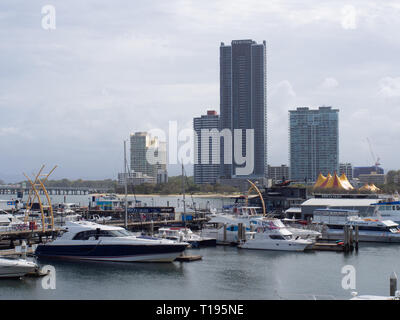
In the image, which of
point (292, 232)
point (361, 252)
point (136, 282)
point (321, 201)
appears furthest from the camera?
point (321, 201)

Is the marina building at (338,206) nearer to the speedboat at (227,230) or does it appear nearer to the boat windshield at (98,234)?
the speedboat at (227,230)

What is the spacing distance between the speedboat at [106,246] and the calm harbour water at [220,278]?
23.9 inches

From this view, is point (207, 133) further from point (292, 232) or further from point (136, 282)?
point (136, 282)

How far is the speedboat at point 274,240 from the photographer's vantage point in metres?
44.7

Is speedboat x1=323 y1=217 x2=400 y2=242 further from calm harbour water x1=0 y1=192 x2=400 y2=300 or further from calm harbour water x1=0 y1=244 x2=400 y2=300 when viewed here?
calm harbour water x1=0 y1=244 x2=400 y2=300

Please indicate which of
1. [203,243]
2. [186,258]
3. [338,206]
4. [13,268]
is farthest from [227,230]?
[13,268]

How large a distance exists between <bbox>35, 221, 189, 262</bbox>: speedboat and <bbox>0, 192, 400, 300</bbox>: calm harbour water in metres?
0.61

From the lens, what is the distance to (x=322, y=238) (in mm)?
52812

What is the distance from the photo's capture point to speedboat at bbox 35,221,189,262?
123 feet

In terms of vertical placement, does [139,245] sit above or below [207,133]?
below

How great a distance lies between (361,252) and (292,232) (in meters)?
6.14

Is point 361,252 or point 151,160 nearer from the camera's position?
point 361,252
